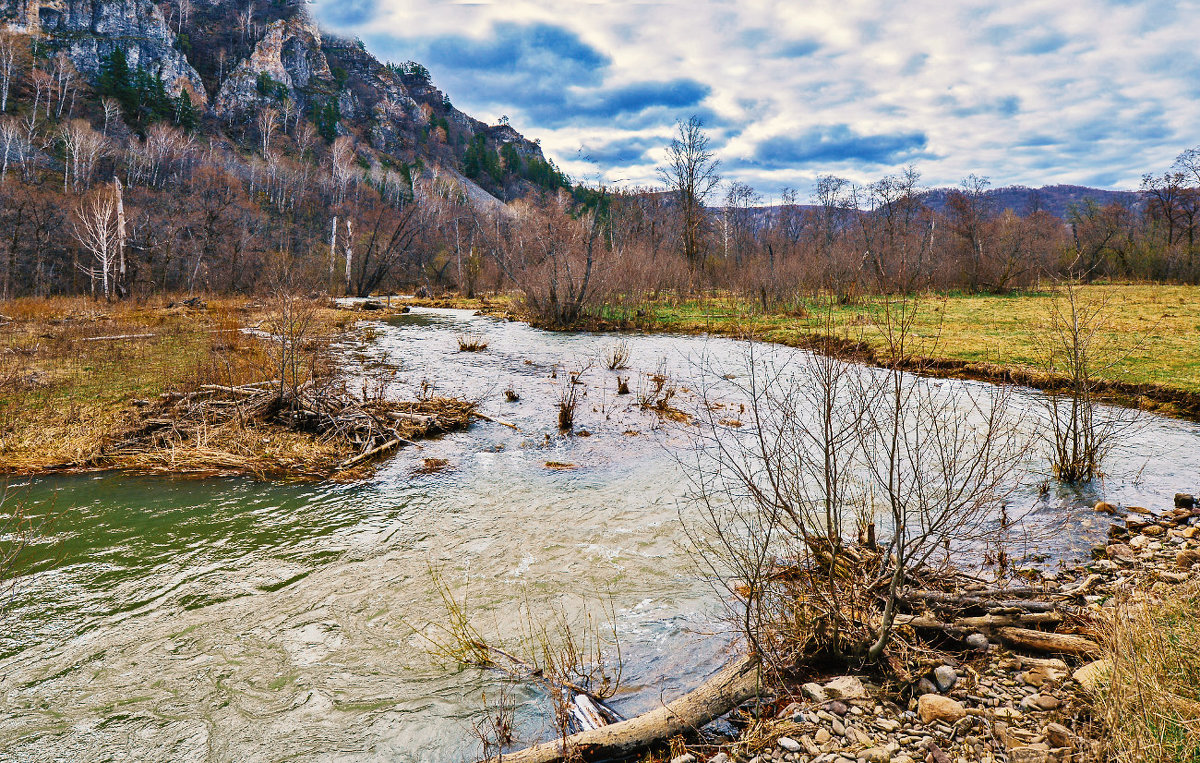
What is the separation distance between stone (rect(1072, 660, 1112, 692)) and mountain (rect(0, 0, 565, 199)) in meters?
104

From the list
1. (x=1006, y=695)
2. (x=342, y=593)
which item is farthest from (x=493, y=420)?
(x=1006, y=695)

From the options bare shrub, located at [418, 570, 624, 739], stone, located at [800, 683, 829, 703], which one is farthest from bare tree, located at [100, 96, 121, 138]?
stone, located at [800, 683, 829, 703]

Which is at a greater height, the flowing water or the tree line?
the tree line

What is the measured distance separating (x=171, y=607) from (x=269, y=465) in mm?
3504

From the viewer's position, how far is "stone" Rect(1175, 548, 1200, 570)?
4.47 meters

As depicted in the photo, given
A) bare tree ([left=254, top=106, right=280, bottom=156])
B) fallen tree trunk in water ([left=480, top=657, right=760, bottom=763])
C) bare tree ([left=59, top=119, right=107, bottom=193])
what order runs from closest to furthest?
1. fallen tree trunk in water ([left=480, top=657, right=760, bottom=763])
2. bare tree ([left=59, top=119, right=107, bottom=193])
3. bare tree ([left=254, top=106, right=280, bottom=156])

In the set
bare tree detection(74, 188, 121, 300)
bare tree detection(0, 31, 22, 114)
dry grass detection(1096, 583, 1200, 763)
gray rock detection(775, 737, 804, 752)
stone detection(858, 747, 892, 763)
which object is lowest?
gray rock detection(775, 737, 804, 752)

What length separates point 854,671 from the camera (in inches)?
135

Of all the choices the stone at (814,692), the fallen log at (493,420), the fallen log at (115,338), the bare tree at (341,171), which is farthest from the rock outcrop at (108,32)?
the stone at (814,692)

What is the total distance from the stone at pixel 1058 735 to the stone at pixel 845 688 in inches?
33.2

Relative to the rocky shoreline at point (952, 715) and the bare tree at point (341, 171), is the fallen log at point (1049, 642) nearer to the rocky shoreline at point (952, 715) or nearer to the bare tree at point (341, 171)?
the rocky shoreline at point (952, 715)

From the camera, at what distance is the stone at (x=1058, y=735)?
250cm

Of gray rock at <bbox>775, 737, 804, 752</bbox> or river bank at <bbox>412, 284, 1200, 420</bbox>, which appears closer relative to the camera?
gray rock at <bbox>775, 737, 804, 752</bbox>

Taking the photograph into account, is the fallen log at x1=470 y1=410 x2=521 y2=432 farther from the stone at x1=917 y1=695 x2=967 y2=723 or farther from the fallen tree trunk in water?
the stone at x1=917 y1=695 x2=967 y2=723
